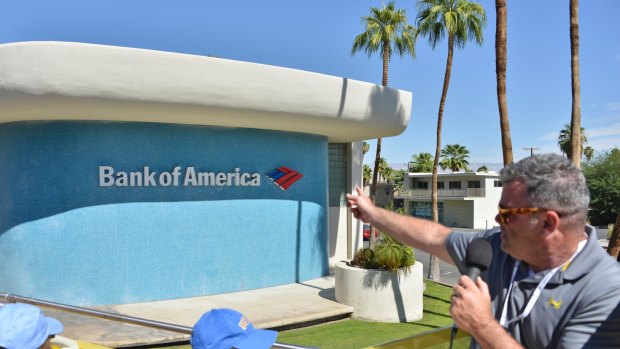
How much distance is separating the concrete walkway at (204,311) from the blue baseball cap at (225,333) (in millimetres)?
6443

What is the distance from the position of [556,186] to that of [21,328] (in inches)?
83.5

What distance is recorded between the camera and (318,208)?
1462 centimetres

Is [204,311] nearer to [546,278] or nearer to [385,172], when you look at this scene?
[546,278]

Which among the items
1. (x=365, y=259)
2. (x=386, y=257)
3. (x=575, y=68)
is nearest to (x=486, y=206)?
(x=365, y=259)

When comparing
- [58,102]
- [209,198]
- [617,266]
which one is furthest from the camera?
[209,198]

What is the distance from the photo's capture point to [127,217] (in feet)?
37.2

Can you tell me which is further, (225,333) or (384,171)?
(384,171)

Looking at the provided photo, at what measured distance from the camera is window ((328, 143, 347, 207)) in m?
17.6

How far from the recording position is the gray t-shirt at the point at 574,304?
1649mm

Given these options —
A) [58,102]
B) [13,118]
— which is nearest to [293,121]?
[58,102]

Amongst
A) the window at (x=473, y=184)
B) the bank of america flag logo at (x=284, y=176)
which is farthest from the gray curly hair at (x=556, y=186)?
the window at (x=473, y=184)

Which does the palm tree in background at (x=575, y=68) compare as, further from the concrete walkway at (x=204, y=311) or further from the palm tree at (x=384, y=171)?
the palm tree at (x=384, y=171)

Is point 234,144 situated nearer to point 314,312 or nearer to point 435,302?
point 314,312

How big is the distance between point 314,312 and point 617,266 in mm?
9356
